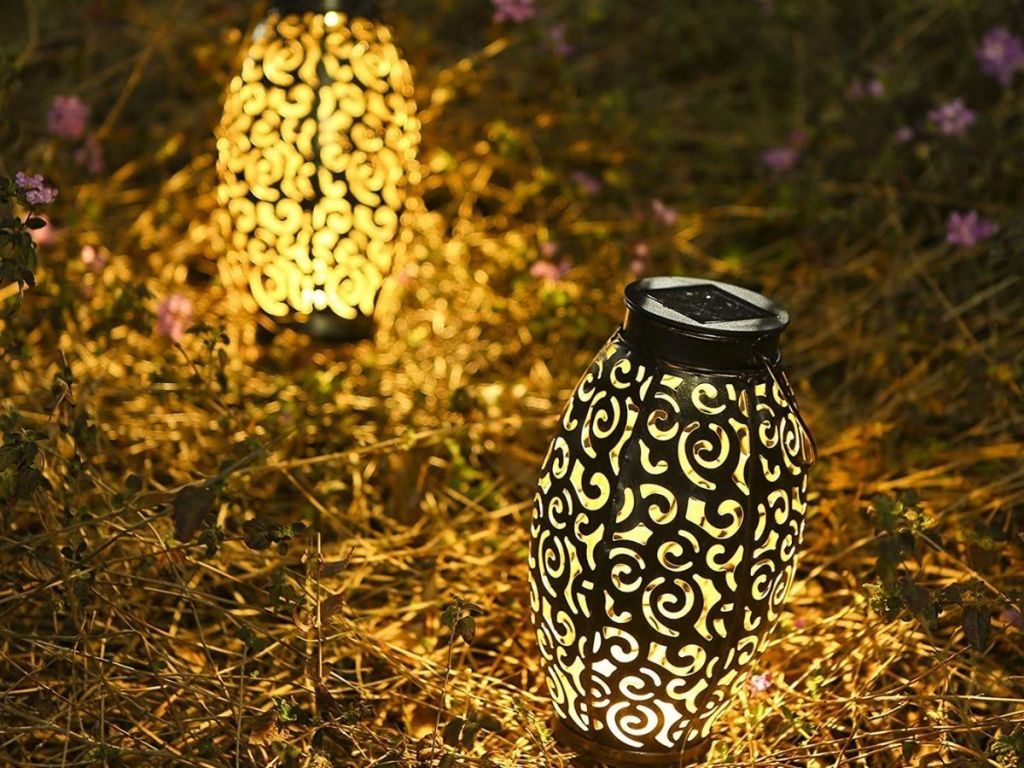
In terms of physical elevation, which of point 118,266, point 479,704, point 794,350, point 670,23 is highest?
point 670,23

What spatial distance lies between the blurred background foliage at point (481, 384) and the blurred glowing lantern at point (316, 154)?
8.1 inches

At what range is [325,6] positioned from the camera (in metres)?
2.60

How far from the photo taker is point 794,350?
2.90 m

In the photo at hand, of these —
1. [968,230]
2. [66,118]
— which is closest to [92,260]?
[66,118]

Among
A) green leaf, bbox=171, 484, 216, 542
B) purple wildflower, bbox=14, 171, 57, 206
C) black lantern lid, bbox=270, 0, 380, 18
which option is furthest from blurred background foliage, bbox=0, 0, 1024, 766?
black lantern lid, bbox=270, 0, 380, 18

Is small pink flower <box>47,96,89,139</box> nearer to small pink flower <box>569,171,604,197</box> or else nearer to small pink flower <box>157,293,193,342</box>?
small pink flower <box>157,293,193,342</box>

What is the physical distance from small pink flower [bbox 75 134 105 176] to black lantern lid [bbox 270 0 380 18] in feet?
2.36

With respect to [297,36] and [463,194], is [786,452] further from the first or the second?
[463,194]

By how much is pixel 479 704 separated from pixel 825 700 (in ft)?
1.71

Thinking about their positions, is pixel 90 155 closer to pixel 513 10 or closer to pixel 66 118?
pixel 66 118

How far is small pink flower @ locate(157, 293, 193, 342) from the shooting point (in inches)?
102

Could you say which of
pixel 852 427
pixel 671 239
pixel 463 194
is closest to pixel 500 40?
pixel 463 194

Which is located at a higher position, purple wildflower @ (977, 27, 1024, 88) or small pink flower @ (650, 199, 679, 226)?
purple wildflower @ (977, 27, 1024, 88)

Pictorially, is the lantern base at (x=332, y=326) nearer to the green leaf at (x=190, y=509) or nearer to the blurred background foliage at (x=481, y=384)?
the blurred background foliage at (x=481, y=384)
